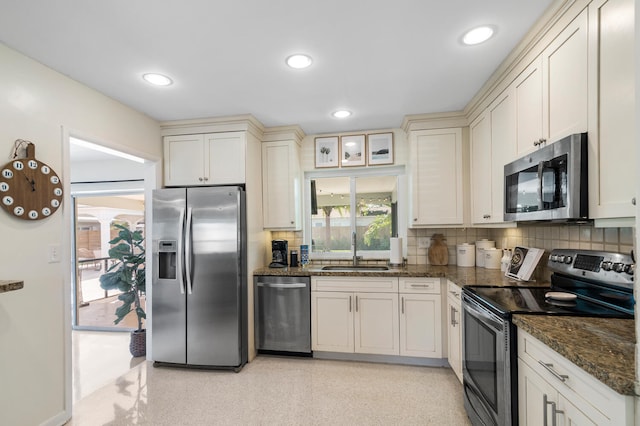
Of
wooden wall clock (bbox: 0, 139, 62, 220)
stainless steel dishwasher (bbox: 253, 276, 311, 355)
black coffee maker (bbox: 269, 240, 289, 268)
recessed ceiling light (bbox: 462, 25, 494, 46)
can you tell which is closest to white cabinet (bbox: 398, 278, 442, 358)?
stainless steel dishwasher (bbox: 253, 276, 311, 355)

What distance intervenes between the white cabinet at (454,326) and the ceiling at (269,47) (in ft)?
5.62

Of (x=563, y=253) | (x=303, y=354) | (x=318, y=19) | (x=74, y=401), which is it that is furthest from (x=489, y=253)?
(x=74, y=401)

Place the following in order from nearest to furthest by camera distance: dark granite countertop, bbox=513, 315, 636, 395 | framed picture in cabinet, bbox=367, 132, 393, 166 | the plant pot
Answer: dark granite countertop, bbox=513, 315, 636, 395, the plant pot, framed picture in cabinet, bbox=367, 132, 393, 166

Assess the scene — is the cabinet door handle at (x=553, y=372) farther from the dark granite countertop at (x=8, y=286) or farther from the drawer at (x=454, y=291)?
the dark granite countertop at (x=8, y=286)

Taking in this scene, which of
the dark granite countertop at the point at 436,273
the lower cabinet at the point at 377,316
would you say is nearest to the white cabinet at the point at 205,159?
the dark granite countertop at the point at 436,273

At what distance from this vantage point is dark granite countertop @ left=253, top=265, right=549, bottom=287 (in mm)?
2295

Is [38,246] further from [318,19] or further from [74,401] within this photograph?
[318,19]

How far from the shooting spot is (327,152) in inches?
147

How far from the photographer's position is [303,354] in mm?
3217

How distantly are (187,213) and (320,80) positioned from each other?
1759 mm

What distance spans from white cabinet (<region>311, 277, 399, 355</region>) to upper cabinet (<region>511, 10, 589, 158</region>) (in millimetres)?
1710

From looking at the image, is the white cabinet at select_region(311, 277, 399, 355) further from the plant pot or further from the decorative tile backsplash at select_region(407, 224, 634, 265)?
the plant pot

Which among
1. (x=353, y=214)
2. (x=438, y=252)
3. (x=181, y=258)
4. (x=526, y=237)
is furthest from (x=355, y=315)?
(x=181, y=258)

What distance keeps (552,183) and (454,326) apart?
5.07ft
